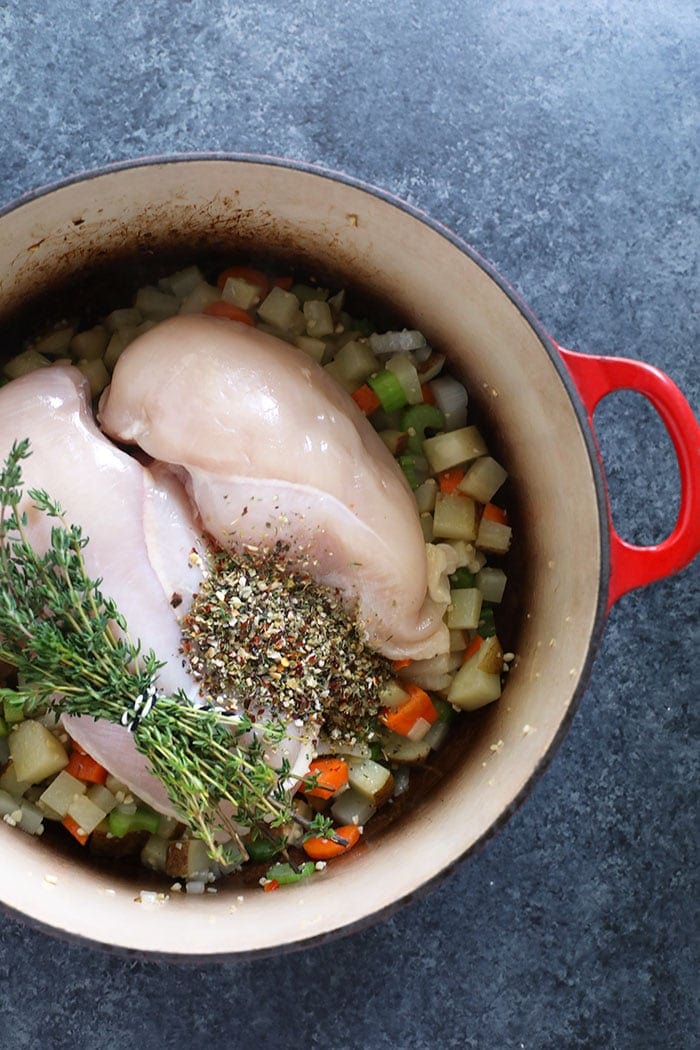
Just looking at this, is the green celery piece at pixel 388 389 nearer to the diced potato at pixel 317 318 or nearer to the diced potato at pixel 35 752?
the diced potato at pixel 317 318

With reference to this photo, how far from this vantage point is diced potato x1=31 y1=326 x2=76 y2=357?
203 centimetres

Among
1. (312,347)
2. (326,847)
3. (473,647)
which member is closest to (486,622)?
(473,647)

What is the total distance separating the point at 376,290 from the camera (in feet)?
6.55

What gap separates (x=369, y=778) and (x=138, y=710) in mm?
515

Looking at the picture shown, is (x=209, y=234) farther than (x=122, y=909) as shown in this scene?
Yes

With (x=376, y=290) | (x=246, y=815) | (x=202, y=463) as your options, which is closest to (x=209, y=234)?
(x=376, y=290)

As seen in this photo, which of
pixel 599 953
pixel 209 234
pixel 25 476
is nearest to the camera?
pixel 25 476

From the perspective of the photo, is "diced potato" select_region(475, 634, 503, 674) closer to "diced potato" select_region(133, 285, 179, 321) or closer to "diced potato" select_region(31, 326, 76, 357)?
"diced potato" select_region(133, 285, 179, 321)

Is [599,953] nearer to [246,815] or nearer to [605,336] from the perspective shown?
[246,815]

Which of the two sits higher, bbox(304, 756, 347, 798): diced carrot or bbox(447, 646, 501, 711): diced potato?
bbox(304, 756, 347, 798): diced carrot

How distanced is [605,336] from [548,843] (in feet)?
3.26

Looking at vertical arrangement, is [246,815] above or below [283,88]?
below

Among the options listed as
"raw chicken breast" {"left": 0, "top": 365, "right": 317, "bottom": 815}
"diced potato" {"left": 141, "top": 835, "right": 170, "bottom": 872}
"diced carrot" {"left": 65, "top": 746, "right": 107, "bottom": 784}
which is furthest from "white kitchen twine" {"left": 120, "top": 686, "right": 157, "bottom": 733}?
"diced potato" {"left": 141, "top": 835, "right": 170, "bottom": 872}

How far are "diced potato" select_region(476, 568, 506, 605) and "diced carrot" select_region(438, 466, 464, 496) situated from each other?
6.8 inches
